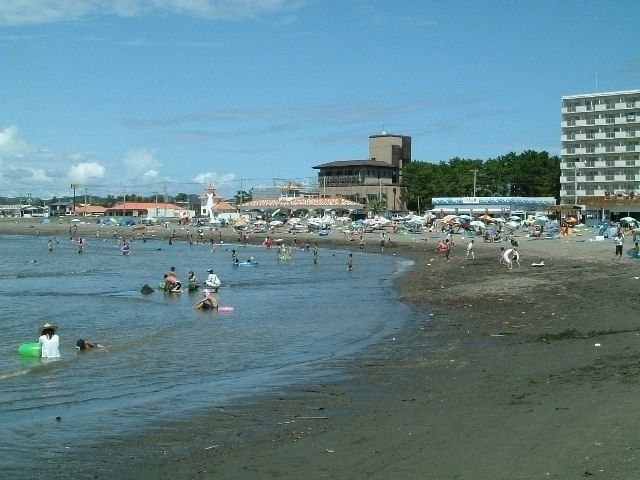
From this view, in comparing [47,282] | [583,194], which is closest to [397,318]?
[47,282]

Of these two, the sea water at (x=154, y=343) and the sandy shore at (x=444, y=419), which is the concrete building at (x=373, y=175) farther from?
the sandy shore at (x=444, y=419)

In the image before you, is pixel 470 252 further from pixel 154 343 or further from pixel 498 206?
pixel 498 206

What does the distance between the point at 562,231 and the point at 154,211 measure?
114705 mm

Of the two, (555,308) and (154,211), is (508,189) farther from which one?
(555,308)

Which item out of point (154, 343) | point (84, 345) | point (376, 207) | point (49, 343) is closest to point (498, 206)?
point (376, 207)

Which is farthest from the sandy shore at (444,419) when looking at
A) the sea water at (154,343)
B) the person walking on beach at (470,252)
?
the person walking on beach at (470,252)

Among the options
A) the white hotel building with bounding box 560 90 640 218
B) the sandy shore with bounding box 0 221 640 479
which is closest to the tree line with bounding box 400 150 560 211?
the white hotel building with bounding box 560 90 640 218

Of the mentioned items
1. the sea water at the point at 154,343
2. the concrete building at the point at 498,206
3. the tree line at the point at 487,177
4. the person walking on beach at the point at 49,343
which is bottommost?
the sea water at the point at 154,343

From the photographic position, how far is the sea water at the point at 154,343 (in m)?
12.2

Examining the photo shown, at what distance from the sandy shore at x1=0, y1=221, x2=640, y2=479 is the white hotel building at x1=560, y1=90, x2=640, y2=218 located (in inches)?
3022

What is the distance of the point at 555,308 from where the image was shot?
24.0 m

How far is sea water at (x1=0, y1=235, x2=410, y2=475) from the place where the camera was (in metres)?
12.2

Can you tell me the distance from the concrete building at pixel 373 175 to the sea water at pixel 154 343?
81.6 metres

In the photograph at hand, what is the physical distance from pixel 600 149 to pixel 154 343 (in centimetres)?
8529
